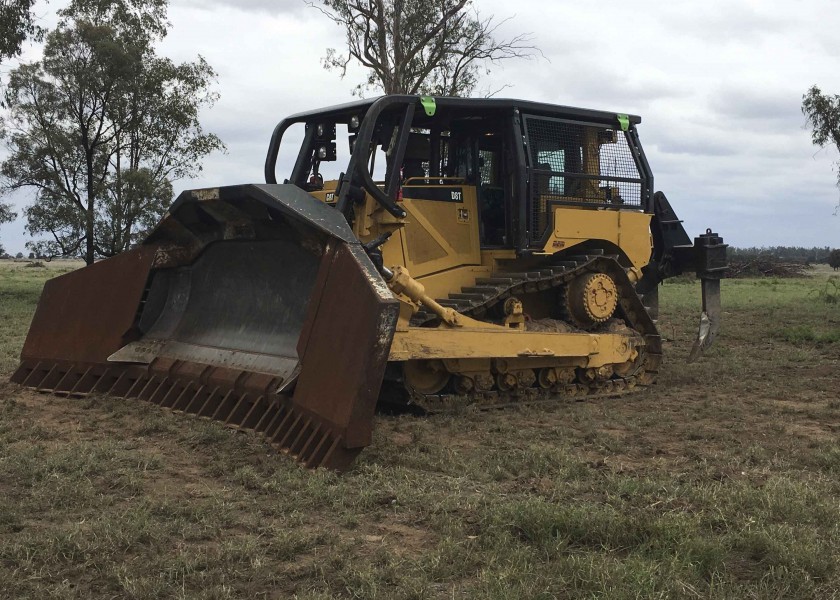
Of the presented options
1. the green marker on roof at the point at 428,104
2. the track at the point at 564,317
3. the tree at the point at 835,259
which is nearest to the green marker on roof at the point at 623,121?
the track at the point at 564,317

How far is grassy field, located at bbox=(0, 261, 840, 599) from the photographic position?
3.46m

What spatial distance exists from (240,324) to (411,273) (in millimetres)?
1573

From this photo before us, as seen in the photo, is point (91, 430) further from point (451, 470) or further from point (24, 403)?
point (451, 470)

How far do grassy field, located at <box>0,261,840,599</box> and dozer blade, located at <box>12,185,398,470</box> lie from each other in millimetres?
289

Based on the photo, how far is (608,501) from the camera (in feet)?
14.8

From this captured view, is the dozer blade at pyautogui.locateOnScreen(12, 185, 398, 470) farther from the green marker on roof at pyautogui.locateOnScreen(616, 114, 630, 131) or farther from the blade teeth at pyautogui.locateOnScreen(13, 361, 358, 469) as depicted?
the green marker on roof at pyautogui.locateOnScreen(616, 114, 630, 131)

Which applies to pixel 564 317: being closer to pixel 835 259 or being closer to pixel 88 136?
pixel 88 136

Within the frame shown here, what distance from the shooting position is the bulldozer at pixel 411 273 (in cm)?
675

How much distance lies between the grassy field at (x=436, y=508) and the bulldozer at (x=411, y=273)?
1.71ft

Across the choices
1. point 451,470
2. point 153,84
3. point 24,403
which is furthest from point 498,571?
point 153,84

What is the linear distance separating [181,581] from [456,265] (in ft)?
16.3

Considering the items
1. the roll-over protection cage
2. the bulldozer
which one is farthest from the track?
the roll-over protection cage

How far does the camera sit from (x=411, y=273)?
7.66 metres

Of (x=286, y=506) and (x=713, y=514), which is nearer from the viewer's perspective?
(x=713, y=514)
